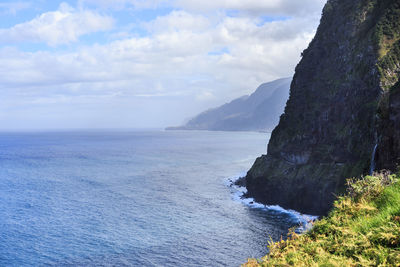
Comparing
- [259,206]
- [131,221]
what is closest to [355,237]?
[131,221]

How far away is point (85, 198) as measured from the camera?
7950 cm

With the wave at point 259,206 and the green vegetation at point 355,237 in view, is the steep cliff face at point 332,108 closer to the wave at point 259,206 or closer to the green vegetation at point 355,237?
the wave at point 259,206

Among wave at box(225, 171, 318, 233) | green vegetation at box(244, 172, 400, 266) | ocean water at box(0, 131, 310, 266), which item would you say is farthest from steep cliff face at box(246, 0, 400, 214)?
green vegetation at box(244, 172, 400, 266)

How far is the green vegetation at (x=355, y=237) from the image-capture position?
8289 millimetres

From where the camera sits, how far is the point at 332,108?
253 ft

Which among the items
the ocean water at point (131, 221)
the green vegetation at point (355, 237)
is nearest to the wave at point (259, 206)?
the ocean water at point (131, 221)

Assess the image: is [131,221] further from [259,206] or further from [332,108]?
[332,108]

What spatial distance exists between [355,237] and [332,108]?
73.3 metres

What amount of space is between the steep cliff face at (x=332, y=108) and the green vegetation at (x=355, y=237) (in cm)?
4695

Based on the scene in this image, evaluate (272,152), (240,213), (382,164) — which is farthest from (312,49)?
(382,164)

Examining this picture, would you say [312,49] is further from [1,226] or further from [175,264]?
[1,226]

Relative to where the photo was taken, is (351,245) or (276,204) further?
(276,204)

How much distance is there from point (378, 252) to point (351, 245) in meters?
0.90

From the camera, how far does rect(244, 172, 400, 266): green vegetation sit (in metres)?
8.29
